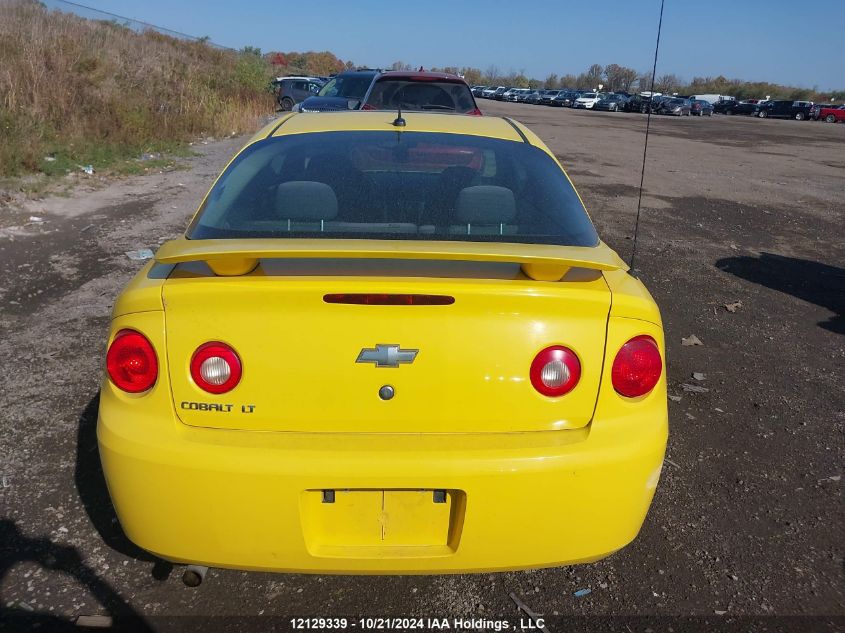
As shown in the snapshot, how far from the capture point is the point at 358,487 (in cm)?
191

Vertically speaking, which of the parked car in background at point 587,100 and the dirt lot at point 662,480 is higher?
the parked car in background at point 587,100

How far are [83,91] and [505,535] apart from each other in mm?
15617

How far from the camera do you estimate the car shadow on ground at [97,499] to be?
8.52 feet

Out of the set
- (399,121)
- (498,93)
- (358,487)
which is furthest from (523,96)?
(358,487)

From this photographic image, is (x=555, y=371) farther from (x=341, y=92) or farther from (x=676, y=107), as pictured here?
(x=676, y=107)

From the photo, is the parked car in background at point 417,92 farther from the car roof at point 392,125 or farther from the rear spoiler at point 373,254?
the rear spoiler at point 373,254

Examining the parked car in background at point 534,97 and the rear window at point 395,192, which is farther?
the parked car in background at point 534,97

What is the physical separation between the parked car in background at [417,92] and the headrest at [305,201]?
7887 mm

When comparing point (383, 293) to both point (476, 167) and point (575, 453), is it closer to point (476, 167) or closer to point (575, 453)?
point (575, 453)

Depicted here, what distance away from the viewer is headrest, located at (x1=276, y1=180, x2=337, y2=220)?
8.14 ft

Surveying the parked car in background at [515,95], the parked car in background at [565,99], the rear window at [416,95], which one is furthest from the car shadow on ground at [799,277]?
the parked car in background at [515,95]

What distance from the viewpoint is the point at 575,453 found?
197 cm

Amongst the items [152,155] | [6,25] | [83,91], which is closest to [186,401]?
[152,155]

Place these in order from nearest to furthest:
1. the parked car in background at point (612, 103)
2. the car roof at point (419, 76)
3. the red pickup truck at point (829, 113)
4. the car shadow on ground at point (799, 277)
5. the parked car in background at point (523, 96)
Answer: the car shadow on ground at point (799, 277), the car roof at point (419, 76), the red pickup truck at point (829, 113), the parked car in background at point (612, 103), the parked car in background at point (523, 96)
